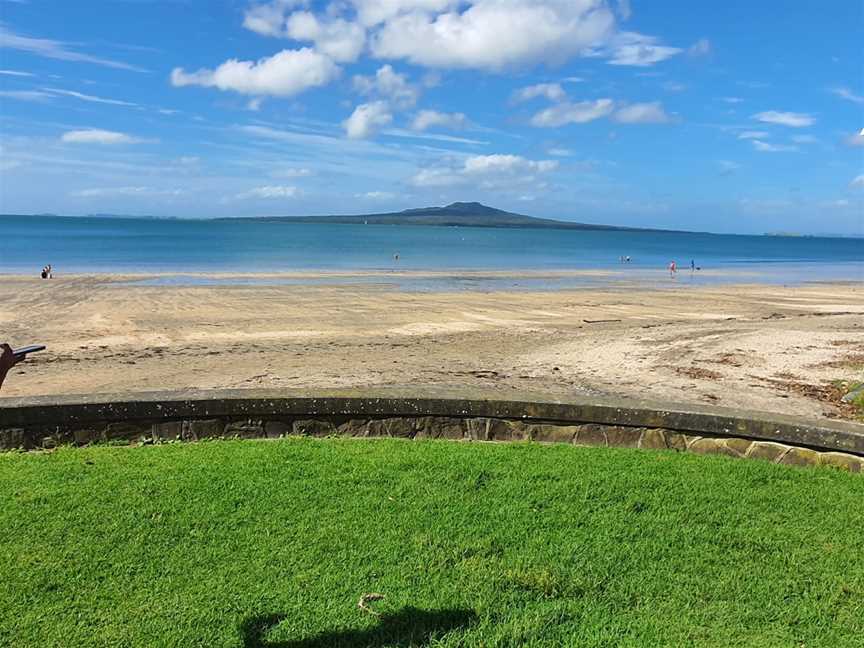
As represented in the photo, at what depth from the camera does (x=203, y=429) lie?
566cm

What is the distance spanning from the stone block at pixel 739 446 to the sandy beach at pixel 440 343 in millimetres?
2700

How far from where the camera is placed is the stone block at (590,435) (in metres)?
5.71

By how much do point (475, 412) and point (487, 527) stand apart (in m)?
1.73

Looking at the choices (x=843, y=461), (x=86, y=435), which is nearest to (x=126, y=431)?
(x=86, y=435)

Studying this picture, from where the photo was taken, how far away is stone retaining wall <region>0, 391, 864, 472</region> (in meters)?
5.32

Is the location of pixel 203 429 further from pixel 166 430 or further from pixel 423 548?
pixel 423 548

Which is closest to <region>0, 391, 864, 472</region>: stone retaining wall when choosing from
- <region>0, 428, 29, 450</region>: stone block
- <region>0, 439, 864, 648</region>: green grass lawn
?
<region>0, 428, 29, 450</region>: stone block

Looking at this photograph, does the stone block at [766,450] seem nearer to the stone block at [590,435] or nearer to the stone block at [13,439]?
the stone block at [590,435]

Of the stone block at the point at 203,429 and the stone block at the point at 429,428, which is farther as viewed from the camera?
the stone block at the point at 429,428

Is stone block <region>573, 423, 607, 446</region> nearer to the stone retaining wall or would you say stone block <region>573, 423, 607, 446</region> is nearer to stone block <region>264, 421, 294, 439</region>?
the stone retaining wall

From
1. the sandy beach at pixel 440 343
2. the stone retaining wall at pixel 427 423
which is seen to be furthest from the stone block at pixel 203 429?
the sandy beach at pixel 440 343

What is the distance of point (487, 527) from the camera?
4.14 metres

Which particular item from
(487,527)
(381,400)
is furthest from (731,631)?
(381,400)

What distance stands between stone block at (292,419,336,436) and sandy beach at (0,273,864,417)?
1.06 m
